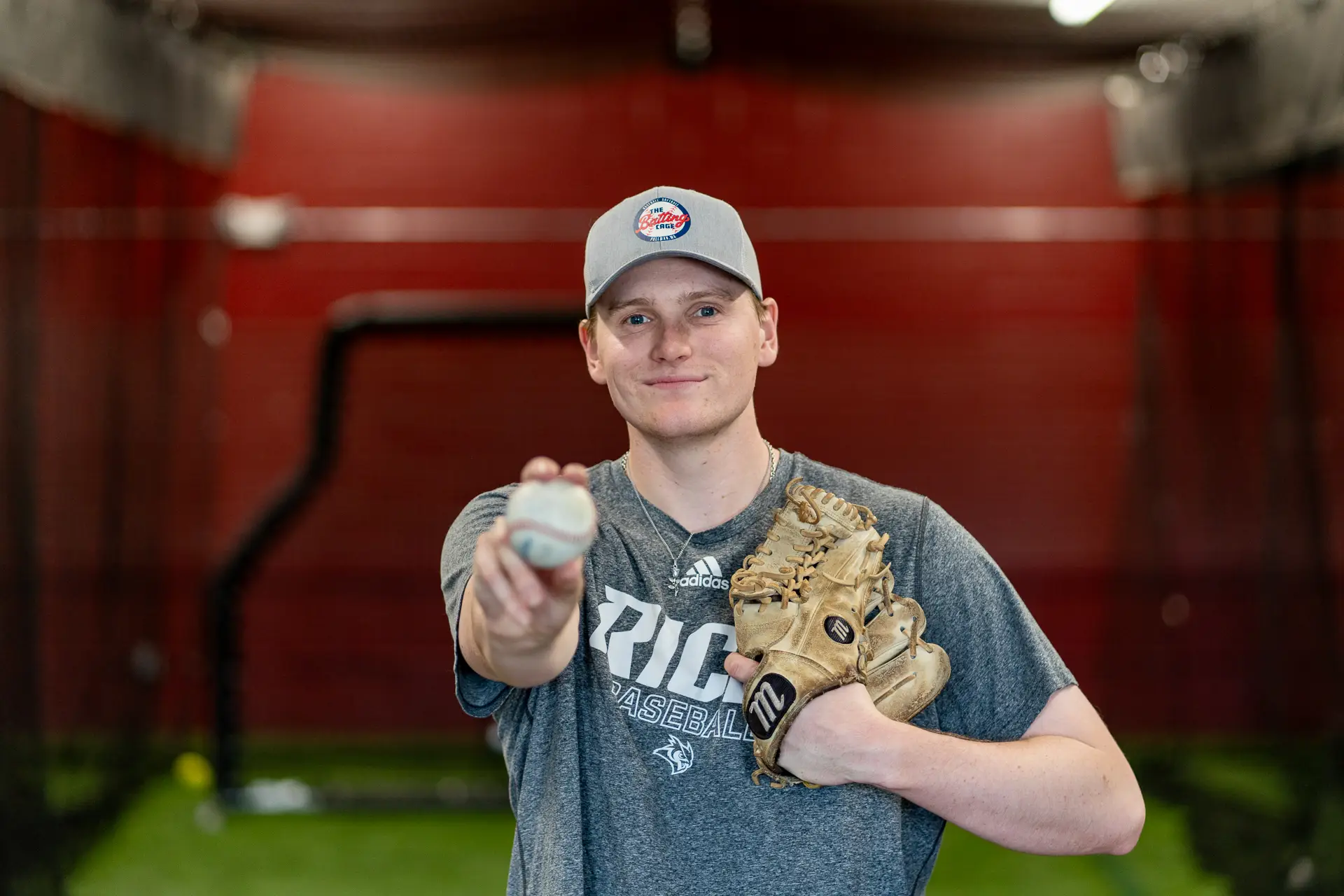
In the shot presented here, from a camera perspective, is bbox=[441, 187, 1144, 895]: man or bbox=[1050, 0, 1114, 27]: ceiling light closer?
bbox=[441, 187, 1144, 895]: man

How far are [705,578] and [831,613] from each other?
151 mm

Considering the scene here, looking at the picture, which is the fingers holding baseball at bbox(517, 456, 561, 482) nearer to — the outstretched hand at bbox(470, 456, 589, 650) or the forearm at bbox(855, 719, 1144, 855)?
the outstretched hand at bbox(470, 456, 589, 650)

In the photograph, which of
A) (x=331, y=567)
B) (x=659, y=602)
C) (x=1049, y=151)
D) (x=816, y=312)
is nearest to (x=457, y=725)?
(x=331, y=567)

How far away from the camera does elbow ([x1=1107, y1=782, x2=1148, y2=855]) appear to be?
1286 millimetres

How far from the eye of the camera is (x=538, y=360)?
537 cm

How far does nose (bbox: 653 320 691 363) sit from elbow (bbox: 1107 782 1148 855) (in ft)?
2.16

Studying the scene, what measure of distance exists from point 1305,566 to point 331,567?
3.89 m

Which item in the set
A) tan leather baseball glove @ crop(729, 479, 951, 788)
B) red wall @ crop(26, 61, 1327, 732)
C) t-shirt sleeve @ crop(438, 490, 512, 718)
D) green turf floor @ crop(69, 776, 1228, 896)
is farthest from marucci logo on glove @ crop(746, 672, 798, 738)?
red wall @ crop(26, 61, 1327, 732)

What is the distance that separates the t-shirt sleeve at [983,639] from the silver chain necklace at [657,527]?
0.63 ft

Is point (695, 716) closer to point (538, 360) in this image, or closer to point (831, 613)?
point (831, 613)

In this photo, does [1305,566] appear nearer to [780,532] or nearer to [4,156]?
[780,532]

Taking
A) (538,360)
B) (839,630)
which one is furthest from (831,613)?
(538,360)

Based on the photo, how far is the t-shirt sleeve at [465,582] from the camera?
4.14 feet

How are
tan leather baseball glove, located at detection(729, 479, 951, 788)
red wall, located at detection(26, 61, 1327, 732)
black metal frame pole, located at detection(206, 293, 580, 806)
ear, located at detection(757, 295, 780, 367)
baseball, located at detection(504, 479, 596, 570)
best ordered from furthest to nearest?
red wall, located at detection(26, 61, 1327, 732) → black metal frame pole, located at detection(206, 293, 580, 806) → ear, located at detection(757, 295, 780, 367) → tan leather baseball glove, located at detection(729, 479, 951, 788) → baseball, located at detection(504, 479, 596, 570)
